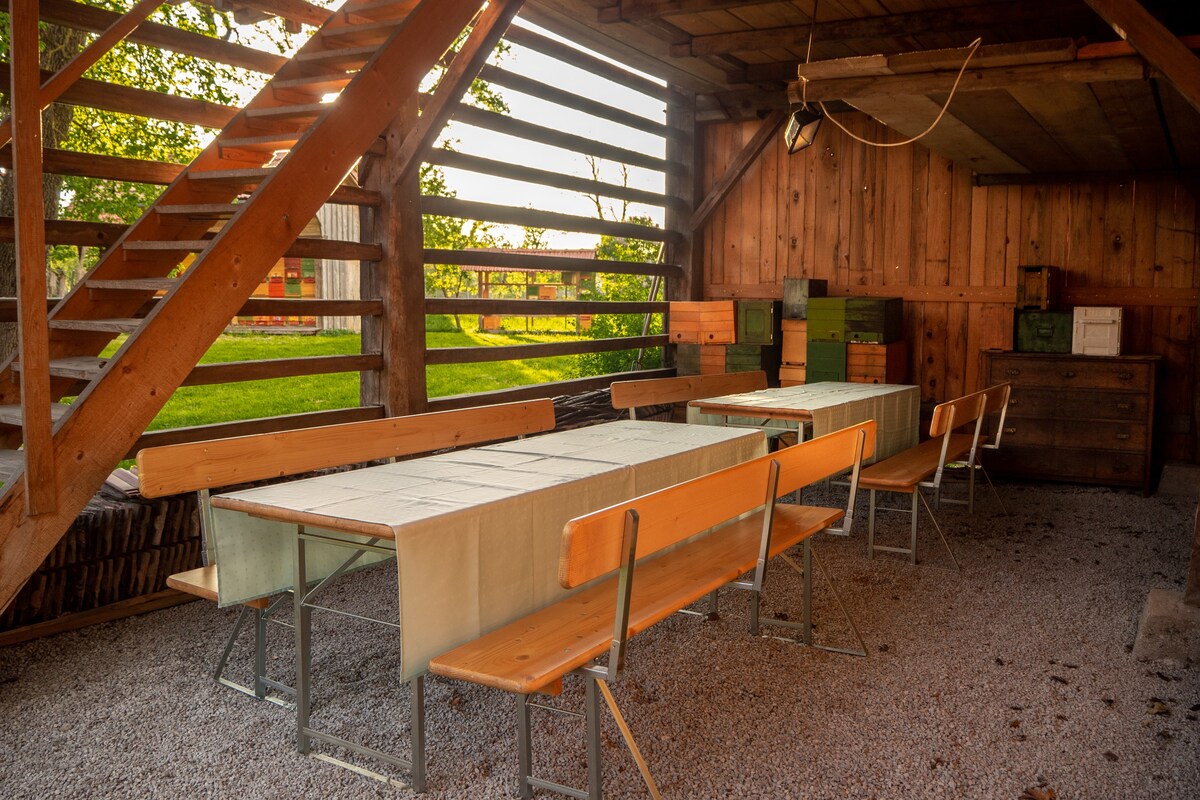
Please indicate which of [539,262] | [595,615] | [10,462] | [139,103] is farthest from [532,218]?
[595,615]

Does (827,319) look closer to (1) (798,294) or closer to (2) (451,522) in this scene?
(1) (798,294)

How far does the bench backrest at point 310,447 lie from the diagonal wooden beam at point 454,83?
74.4 inches

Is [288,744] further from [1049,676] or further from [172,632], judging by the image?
[1049,676]

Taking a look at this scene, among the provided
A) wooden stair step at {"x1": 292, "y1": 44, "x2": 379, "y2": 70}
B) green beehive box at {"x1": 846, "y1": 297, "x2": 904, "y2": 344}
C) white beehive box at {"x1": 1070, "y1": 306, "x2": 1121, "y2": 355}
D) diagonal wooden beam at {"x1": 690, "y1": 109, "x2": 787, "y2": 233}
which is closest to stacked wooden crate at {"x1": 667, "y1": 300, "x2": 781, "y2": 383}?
green beehive box at {"x1": 846, "y1": 297, "x2": 904, "y2": 344}

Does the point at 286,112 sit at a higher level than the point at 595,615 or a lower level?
higher

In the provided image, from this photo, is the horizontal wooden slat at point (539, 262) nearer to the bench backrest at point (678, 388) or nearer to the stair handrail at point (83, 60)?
the bench backrest at point (678, 388)

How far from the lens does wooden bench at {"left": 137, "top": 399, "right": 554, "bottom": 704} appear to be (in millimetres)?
3170

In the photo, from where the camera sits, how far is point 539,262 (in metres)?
7.53

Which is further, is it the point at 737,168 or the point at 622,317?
the point at 622,317

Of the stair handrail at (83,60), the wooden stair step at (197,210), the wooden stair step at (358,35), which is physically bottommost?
the wooden stair step at (197,210)

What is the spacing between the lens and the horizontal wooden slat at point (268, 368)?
4867 mm

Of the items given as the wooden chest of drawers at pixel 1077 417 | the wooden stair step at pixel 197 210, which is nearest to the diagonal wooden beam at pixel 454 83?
the wooden stair step at pixel 197 210

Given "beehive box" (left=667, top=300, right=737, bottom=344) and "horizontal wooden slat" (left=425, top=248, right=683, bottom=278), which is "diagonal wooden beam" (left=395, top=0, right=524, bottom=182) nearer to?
"horizontal wooden slat" (left=425, top=248, right=683, bottom=278)

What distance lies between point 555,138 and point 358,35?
2272mm
